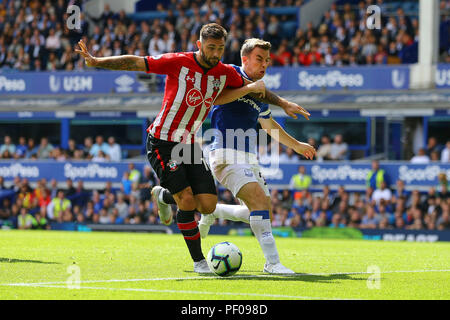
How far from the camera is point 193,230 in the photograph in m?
8.91

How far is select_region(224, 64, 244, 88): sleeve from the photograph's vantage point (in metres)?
8.86

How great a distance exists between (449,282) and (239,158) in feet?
8.19

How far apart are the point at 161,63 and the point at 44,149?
20838 millimetres

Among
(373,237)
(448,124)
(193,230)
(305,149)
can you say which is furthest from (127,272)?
(448,124)

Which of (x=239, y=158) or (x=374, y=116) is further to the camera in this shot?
(x=374, y=116)

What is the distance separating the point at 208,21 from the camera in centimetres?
2862

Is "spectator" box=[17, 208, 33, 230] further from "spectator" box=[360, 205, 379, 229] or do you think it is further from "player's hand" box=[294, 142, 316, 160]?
"player's hand" box=[294, 142, 316, 160]

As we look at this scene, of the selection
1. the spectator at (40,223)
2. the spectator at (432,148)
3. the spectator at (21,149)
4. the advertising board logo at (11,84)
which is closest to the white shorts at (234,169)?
the spectator at (432,148)

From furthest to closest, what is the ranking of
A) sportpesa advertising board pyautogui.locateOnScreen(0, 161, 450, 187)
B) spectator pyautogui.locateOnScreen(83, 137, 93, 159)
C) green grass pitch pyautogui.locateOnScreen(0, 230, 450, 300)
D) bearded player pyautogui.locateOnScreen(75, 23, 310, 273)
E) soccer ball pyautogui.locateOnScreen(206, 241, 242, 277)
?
1. spectator pyautogui.locateOnScreen(83, 137, 93, 159)
2. sportpesa advertising board pyautogui.locateOnScreen(0, 161, 450, 187)
3. bearded player pyautogui.locateOnScreen(75, 23, 310, 273)
4. soccer ball pyautogui.locateOnScreen(206, 241, 242, 277)
5. green grass pitch pyautogui.locateOnScreen(0, 230, 450, 300)

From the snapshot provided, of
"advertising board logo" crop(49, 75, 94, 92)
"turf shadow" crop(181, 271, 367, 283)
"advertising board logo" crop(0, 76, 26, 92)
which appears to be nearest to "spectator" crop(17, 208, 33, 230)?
"advertising board logo" crop(49, 75, 94, 92)
